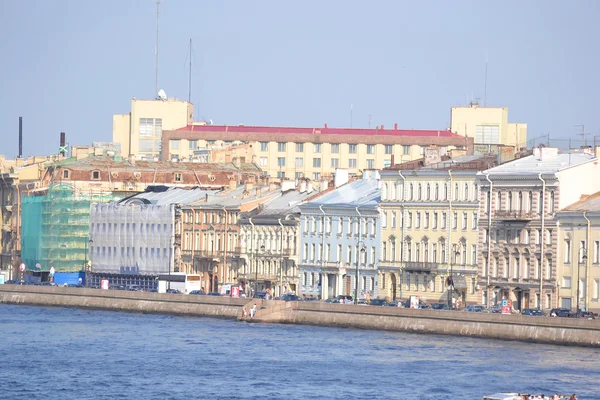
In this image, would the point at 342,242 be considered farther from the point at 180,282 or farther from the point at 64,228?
the point at 64,228

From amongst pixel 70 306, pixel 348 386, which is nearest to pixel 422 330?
pixel 348 386

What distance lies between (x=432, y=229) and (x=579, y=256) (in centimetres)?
1306

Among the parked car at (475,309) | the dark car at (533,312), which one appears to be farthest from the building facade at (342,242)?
the dark car at (533,312)

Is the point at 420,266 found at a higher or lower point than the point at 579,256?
lower

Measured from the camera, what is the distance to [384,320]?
93.8 m

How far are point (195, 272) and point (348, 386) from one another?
58794 millimetres

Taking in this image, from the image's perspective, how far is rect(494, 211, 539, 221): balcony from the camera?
97.2 meters

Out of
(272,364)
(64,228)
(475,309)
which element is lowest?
(272,364)

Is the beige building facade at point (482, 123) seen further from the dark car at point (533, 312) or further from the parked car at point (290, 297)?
the dark car at point (533, 312)

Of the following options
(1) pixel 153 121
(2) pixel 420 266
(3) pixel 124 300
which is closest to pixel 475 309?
(2) pixel 420 266

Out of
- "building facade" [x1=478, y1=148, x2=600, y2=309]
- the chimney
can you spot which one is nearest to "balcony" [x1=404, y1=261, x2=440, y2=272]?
"building facade" [x1=478, y1=148, x2=600, y2=309]

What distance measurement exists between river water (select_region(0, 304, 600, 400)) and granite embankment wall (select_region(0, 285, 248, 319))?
7885 mm

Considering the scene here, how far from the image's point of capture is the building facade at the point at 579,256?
307ft

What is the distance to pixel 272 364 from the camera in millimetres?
77938
